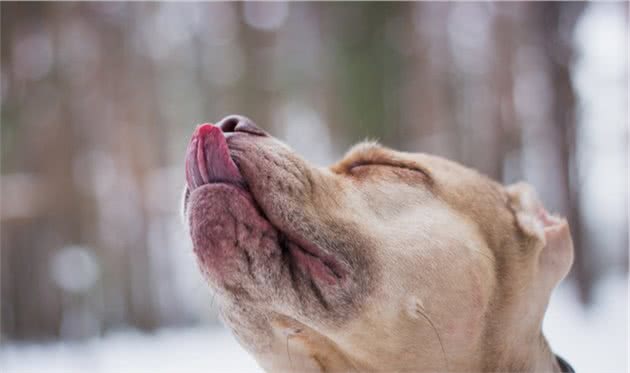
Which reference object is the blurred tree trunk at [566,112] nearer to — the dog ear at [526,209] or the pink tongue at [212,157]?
the dog ear at [526,209]

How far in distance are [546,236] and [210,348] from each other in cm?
274

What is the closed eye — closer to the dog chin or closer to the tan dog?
the tan dog

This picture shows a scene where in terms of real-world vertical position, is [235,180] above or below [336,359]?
above

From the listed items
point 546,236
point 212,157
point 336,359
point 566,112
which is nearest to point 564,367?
point 546,236

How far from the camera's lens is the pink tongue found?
2.01 metres

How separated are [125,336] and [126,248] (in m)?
1.59

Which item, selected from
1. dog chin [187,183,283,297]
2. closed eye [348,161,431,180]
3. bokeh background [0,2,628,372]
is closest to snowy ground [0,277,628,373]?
bokeh background [0,2,628,372]

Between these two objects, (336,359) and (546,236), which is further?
(546,236)

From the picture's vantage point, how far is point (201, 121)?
8141 millimetres

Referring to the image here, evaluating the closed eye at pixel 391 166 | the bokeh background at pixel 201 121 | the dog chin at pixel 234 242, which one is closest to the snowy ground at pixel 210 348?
the bokeh background at pixel 201 121

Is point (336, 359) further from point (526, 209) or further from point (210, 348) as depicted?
point (210, 348)

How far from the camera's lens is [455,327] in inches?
88.0

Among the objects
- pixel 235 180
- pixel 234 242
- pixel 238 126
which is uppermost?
pixel 238 126

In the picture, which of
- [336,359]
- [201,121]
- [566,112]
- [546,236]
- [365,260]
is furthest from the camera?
[201,121]
